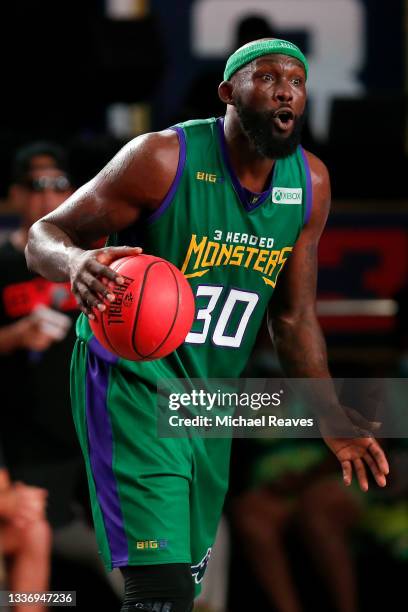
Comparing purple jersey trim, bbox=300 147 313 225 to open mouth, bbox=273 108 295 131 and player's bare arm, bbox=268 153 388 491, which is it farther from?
open mouth, bbox=273 108 295 131

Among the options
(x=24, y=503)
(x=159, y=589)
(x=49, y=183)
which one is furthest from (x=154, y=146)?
(x=24, y=503)

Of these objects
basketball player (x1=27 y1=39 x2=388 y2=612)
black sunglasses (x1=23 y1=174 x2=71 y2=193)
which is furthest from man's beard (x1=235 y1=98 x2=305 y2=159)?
black sunglasses (x1=23 y1=174 x2=71 y2=193)

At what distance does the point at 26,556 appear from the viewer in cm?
491

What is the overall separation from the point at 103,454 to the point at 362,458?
28.8 inches

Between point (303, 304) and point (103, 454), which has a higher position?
point (303, 304)

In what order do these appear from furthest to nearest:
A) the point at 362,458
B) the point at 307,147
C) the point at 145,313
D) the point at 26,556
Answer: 1. the point at 307,147
2. the point at 26,556
3. the point at 362,458
4. the point at 145,313

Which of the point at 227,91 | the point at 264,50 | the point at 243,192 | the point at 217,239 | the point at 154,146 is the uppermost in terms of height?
the point at 264,50

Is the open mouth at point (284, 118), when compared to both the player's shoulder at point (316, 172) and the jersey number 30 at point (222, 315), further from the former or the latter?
the jersey number 30 at point (222, 315)

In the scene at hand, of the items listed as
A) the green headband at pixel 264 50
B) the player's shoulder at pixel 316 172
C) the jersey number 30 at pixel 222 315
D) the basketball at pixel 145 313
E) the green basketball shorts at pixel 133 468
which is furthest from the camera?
the player's shoulder at pixel 316 172

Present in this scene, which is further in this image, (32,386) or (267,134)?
(32,386)

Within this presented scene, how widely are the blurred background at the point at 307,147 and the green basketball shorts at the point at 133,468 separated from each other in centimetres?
186

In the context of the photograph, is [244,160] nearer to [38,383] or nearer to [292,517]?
[38,383]

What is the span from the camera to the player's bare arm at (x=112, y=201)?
10.4ft

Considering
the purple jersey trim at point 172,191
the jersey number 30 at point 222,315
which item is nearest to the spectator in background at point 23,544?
the jersey number 30 at point 222,315
